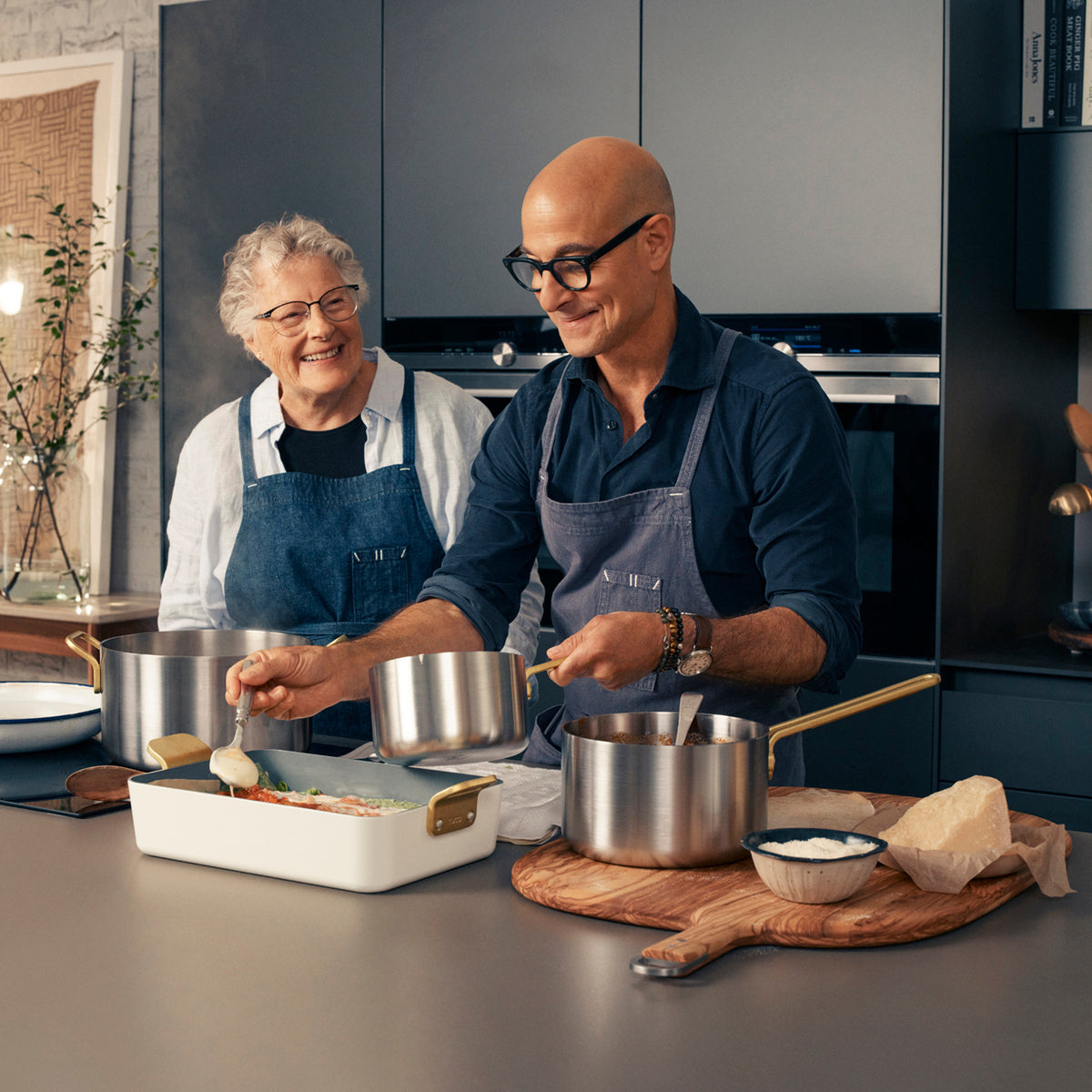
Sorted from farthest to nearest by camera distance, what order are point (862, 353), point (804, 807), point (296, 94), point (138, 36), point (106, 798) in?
point (138, 36) < point (296, 94) < point (862, 353) < point (106, 798) < point (804, 807)

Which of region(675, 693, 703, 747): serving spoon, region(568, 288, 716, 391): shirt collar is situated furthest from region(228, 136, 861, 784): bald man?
region(675, 693, 703, 747): serving spoon

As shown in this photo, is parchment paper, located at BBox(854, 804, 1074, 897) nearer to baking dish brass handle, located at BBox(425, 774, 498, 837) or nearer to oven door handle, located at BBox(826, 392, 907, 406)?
baking dish brass handle, located at BBox(425, 774, 498, 837)

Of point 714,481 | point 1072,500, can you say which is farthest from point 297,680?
point 1072,500

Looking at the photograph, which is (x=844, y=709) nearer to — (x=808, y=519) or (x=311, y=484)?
(x=808, y=519)

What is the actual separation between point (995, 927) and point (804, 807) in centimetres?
26

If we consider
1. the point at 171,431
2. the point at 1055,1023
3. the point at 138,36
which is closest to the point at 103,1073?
the point at 1055,1023

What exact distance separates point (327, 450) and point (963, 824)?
1.34 meters

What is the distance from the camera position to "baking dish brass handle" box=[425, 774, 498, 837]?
1.15 meters

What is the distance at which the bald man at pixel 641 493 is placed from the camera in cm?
153

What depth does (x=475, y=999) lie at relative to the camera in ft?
3.05

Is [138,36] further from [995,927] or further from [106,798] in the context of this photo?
[995,927]

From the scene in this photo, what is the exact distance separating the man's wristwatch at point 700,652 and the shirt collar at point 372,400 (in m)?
0.93

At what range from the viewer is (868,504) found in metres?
2.48

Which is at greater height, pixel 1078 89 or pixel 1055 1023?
pixel 1078 89
